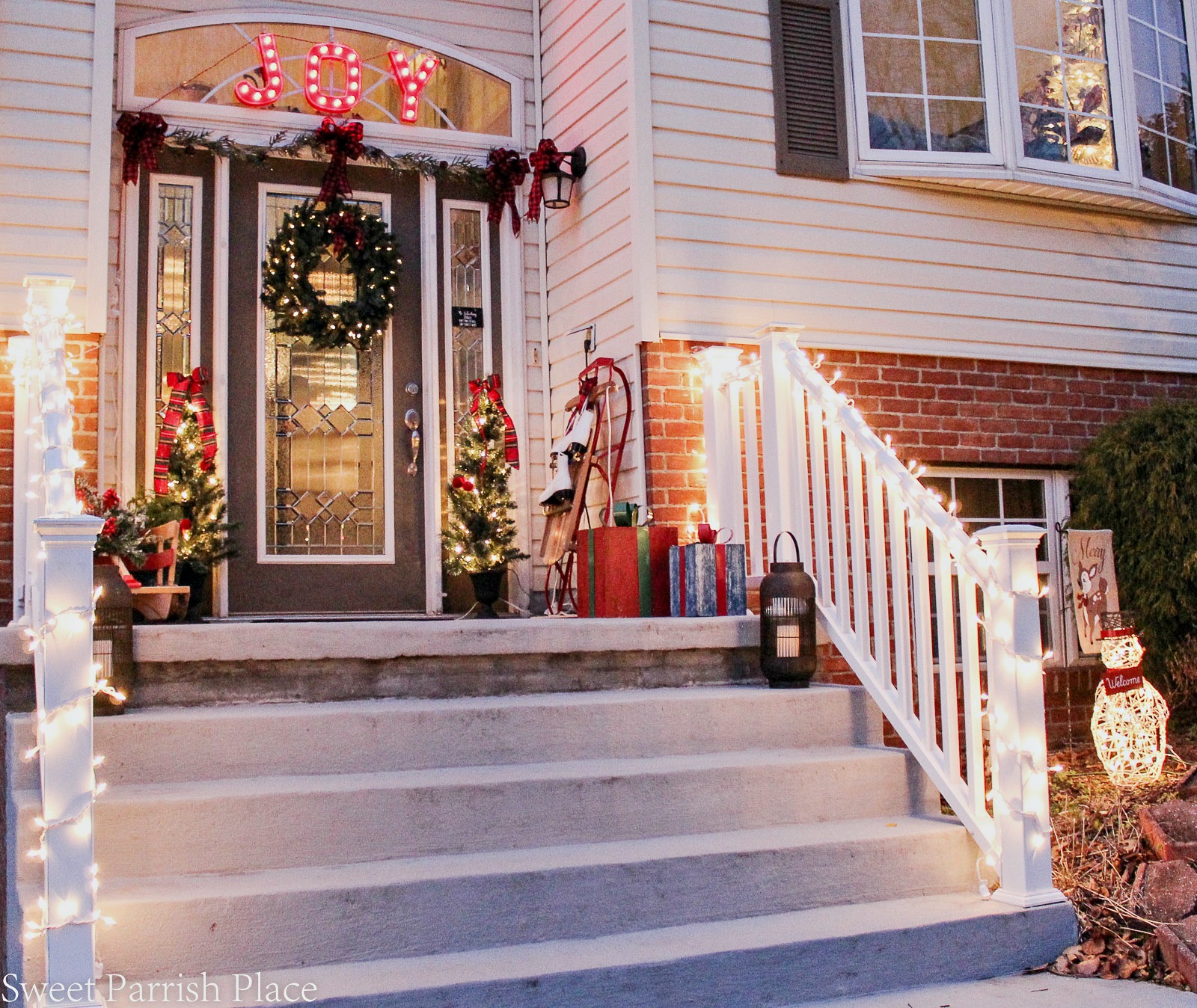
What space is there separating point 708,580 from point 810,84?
8.42 ft

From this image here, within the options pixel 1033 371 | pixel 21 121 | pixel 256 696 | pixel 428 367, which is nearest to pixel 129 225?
pixel 21 121

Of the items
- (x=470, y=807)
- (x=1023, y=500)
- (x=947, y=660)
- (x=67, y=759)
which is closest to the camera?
(x=67, y=759)

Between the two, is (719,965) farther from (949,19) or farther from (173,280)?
(949,19)

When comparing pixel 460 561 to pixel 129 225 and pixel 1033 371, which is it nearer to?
pixel 129 225

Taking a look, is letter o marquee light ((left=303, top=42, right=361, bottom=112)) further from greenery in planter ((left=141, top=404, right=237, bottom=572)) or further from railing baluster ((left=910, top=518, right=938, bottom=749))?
railing baluster ((left=910, top=518, right=938, bottom=749))

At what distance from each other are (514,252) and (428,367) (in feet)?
2.45

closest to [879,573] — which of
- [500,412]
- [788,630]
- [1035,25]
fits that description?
[788,630]

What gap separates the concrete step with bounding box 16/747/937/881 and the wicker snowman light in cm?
127

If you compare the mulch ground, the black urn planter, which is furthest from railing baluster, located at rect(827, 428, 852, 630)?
the black urn planter

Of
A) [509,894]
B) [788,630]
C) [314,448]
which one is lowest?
[509,894]

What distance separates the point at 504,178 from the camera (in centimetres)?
609

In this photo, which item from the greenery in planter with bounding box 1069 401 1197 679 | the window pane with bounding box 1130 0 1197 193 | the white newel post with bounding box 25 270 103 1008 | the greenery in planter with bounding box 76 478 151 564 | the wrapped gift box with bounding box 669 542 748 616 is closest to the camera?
the white newel post with bounding box 25 270 103 1008

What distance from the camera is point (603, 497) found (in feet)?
18.0

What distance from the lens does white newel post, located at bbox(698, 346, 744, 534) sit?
16.1 feet
